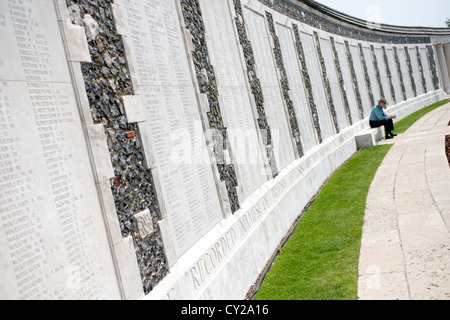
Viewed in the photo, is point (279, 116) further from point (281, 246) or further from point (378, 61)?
point (378, 61)

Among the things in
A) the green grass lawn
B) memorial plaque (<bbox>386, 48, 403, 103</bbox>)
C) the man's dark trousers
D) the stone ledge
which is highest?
memorial plaque (<bbox>386, 48, 403, 103</bbox>)

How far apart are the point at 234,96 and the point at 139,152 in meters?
3.32

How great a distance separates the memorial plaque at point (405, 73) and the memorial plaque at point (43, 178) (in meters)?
27.8

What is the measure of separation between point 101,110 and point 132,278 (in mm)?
1360

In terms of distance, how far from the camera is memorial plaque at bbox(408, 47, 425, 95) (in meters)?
29.9

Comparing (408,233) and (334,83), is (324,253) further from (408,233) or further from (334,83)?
(334,83)

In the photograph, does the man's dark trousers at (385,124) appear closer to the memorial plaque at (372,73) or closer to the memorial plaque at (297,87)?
the memorial plaque at (372,73)

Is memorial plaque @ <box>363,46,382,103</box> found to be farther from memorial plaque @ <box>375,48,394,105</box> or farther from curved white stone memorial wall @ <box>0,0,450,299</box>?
curved white stone memorial wall @ <box>0,0,450,299</box>

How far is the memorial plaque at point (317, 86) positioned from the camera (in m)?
12.7

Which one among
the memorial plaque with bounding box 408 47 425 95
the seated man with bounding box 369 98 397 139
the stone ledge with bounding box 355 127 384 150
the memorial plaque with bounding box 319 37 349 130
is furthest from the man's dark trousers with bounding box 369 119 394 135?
the memorial plaque with bounding box 408 47 425 95

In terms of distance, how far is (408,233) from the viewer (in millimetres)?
5930

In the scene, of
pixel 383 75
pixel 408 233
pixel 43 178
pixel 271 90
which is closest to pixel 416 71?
pixel 383 75

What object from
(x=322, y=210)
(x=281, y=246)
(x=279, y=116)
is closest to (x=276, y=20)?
(x=279, y=116)

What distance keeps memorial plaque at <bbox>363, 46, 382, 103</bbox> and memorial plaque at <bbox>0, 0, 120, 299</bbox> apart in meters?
20.4
